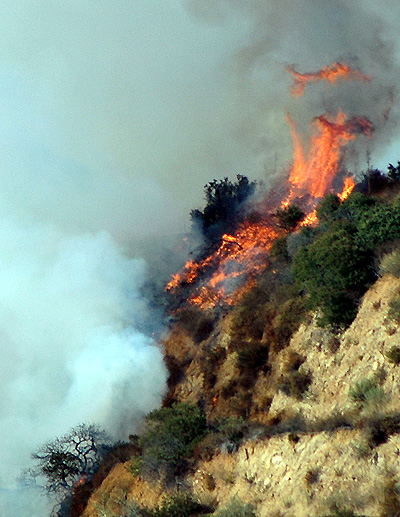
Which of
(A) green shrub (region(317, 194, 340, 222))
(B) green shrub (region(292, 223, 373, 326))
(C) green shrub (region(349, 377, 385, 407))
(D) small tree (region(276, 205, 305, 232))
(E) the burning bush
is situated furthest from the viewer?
(E) the burning bush

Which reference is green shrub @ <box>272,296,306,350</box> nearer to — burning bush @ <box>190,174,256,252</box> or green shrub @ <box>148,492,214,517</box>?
green shrub @ <box>148,492,214,517</box>

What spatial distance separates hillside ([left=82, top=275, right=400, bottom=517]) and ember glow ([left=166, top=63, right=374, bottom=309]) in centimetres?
1254

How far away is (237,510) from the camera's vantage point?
1823cm

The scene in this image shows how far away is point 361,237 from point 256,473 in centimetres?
1330

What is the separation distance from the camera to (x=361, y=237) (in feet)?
92.9

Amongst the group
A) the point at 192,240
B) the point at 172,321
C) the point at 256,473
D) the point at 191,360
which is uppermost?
the point at 192,240

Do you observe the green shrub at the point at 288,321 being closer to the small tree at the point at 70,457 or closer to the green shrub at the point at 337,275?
the green shrub at the point at 337,275

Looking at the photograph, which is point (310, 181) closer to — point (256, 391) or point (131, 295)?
point (131, 295)

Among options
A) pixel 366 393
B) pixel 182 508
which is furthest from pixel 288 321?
pixel 182 508

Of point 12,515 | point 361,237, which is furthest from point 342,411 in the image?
point 12,515

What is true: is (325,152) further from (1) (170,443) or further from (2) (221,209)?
(1) (170,443)

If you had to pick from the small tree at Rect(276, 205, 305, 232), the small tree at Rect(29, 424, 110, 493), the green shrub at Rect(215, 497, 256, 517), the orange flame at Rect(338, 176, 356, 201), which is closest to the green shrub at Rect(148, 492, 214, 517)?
the green shrub at Rect(215, 497, 256, 517)

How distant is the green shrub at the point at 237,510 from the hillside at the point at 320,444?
0.32 m

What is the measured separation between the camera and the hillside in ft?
53.6
